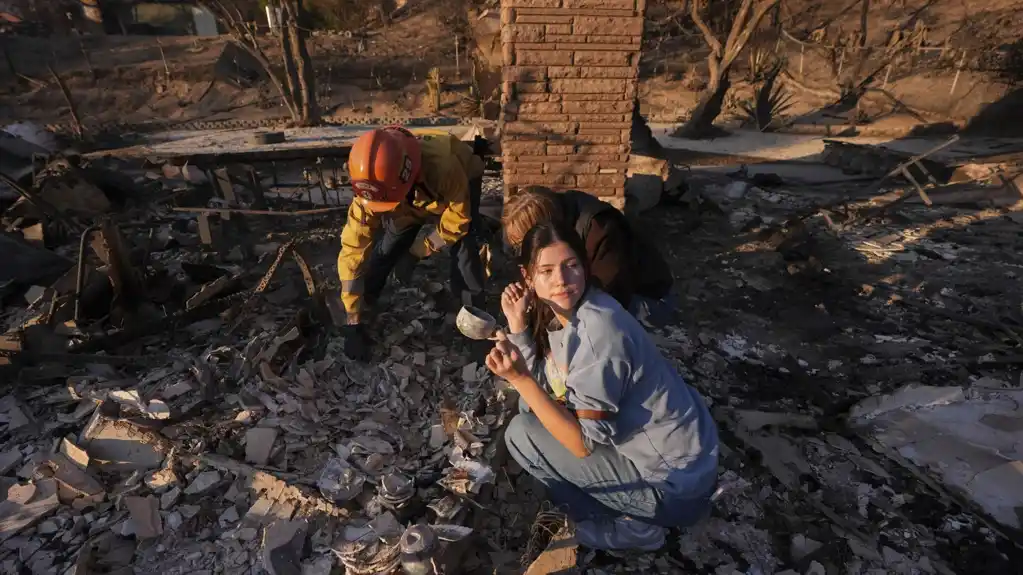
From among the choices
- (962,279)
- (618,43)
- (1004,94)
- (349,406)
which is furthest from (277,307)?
(1004,94)

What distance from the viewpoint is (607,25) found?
4355 millimetres

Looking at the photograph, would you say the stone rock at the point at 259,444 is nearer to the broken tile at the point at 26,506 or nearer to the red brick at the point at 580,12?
the broken tile at the point at 26,506

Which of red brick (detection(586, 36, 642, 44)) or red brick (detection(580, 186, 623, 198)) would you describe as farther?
red brick (detection(580, 186, 623, 198))

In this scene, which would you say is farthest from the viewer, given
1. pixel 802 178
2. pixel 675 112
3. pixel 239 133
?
pixel 675 112

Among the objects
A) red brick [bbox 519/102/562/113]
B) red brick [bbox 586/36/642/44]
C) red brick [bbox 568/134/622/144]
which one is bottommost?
red brick [bbox 568/134/622/144]

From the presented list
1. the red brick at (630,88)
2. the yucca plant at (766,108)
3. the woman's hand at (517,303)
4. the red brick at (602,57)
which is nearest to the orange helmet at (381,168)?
the woman's hand at (517,303)

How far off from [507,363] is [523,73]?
348 centimetres

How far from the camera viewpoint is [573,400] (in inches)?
75.3

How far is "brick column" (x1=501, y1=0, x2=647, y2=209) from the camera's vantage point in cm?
433

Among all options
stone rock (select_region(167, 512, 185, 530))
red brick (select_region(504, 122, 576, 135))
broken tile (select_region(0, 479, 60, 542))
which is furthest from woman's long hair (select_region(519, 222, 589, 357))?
red brick (select_region(504, 122, 576, 135))

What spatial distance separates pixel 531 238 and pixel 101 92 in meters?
23.3

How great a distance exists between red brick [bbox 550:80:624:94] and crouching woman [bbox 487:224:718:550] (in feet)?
9.84

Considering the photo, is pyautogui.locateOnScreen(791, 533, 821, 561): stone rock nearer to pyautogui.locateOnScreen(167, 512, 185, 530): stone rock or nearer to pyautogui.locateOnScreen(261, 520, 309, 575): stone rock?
pyautogui.locateOnScreen(261, 520, 309, 575): stone rock

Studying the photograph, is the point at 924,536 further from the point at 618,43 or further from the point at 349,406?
the point at 618,43
